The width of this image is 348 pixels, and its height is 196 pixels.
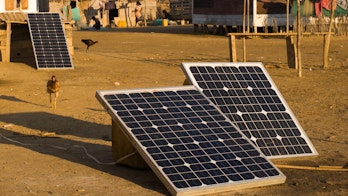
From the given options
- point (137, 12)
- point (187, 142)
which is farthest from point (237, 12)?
point (187, 142)

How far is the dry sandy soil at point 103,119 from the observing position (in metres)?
9.29

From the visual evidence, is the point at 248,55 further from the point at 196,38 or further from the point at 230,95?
the point at 230,95

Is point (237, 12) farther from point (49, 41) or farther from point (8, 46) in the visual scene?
point (8, 46)

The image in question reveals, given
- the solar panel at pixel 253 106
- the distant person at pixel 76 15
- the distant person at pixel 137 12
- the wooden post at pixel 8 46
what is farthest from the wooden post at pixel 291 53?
the distant person at pixel 137 12

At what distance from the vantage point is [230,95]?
11062 millimetres

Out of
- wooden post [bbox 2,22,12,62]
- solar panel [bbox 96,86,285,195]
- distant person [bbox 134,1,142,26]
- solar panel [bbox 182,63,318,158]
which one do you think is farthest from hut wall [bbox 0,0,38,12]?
distant person [bbox 134,1,142,26]

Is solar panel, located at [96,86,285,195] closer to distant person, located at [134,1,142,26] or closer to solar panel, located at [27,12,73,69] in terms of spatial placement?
solar panel, located at [27,12,73,69]

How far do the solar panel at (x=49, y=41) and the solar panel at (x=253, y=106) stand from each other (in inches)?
465

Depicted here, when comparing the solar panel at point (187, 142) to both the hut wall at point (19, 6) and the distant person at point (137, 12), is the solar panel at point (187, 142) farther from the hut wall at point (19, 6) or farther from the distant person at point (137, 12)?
the distant person at point (137, 12)

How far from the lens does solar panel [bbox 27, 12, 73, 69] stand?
74.1 ft

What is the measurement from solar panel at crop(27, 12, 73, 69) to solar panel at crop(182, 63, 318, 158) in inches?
465

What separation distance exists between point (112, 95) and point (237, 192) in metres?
2.10

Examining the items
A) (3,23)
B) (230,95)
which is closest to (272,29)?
(3,23)

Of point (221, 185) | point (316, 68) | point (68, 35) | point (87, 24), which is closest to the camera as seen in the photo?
point (221, 185)
